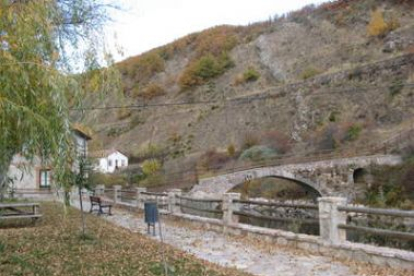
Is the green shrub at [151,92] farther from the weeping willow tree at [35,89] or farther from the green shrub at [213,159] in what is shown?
the weeping willow tree at [35,89]

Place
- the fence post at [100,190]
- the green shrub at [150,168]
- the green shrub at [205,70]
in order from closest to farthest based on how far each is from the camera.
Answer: the fence post at [100,190]
the green shrub at [150,168]
the green shrub at [205,70]

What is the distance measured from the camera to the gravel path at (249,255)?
790 centimetres

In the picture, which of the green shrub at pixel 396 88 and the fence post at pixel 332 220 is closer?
the fence post at pixel 332 220

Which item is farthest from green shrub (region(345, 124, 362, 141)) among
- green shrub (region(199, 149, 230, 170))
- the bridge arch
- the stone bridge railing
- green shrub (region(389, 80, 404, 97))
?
the stone bridge railing

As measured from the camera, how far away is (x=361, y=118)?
40688 mm

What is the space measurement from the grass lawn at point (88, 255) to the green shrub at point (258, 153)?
26.8 meters

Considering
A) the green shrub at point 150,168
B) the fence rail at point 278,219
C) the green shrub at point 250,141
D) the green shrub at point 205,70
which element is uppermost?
the green shrub at point 205,70

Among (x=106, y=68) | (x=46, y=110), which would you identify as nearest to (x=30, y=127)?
(x=46, y=110)

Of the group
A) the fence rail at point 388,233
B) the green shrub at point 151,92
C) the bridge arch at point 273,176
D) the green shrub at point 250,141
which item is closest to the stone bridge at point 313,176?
→ the bridge arch at point 273,176

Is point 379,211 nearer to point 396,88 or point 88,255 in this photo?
point 88,255

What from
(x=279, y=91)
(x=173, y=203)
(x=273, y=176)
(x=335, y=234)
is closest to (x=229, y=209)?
(x=335, y=234)

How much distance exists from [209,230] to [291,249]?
12.9 ft

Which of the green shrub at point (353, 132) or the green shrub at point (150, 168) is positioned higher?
the green shrub at point (353, 132)

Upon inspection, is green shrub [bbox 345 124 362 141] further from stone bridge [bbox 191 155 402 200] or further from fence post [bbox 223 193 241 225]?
fence post [bbox 223 193 241 225]
